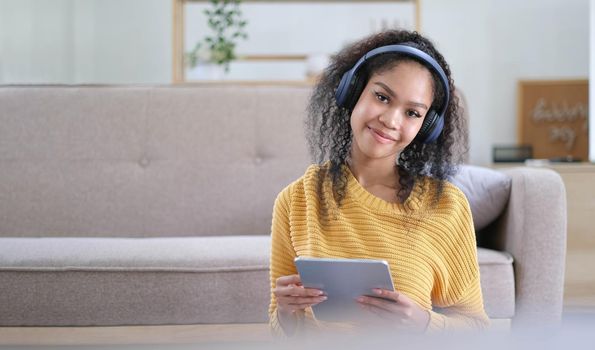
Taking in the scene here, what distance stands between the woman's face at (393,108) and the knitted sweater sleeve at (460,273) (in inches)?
6.0

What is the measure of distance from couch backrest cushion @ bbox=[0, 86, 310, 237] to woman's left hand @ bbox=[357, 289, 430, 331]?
1.18 metres

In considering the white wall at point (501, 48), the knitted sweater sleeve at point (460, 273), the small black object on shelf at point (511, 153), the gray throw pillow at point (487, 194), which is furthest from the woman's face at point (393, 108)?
the white wall at point (501, 48)

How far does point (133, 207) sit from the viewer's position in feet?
7.24

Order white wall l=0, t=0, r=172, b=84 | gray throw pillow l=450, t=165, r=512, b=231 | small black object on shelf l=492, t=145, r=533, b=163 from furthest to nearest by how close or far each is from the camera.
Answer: white wall l=0, t=0, r=172, b=84 < small black object on shelf l=492, t=145, r=533, b=163 < gray throw pillow l=450, t=165, r=512, b=231

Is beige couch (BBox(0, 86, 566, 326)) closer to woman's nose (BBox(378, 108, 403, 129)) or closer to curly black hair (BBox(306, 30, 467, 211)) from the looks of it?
curly black hair (BBox(306, 30, 467, 211))

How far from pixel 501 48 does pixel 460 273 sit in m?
3.28

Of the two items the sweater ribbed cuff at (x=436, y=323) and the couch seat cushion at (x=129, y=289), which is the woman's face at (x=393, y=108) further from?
the couch seat cushion at (x=129, y=289)

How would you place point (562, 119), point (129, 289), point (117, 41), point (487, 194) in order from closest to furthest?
1. point (129, 289)
2. point (487, 194)
3. point (562, 119)
4. point (117, 41)

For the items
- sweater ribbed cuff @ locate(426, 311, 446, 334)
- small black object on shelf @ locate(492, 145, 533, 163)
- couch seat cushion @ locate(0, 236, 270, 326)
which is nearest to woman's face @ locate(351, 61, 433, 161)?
sweater ribbed cuff @ locate(426, 311, 446, 334)

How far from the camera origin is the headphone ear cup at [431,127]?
3.92ft

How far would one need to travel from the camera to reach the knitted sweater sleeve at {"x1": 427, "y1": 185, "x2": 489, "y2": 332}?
1.18m

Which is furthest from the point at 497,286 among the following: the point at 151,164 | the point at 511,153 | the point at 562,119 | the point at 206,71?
the point at 562,119

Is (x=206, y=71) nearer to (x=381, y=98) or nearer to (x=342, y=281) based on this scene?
(x=381, y=98)

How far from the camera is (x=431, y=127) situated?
1.20m
